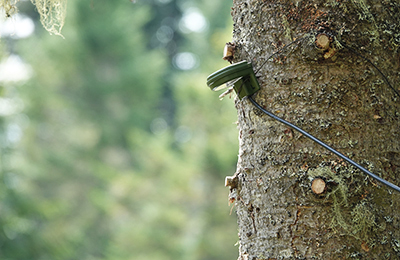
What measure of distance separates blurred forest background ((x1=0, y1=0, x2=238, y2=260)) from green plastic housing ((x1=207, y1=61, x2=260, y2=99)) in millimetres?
4681

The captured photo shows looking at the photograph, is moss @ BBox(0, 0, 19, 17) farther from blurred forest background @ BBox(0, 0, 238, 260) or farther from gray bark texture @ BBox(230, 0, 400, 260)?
blurred forest background @ BBox(0, 0, 238, 260)

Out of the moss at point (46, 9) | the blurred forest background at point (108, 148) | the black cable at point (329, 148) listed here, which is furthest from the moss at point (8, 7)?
the blurred forest background at point (108, 148)

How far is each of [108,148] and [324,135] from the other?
38.6 ft

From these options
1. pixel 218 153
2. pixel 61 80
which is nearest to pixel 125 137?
pixel 61 80

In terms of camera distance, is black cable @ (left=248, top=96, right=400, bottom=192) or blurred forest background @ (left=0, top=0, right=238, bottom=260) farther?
blurred forest background @ (left=0, top=0, right=238, bottom=260)

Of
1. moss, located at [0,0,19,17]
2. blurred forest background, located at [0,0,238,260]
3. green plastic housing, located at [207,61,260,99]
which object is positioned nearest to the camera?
green plastic housing, located at [207,61,260,99]

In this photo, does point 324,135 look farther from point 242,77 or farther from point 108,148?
point 108,148

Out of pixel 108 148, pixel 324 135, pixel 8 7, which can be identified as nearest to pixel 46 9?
pixel 8 7

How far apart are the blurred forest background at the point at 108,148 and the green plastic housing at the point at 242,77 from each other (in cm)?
468

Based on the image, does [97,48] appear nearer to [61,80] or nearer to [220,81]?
[61,80]

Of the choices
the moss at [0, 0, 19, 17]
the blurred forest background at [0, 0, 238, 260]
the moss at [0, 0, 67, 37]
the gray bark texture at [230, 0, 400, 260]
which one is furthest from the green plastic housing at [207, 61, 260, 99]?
the blurred forest background at [0, 0, 238, 260]

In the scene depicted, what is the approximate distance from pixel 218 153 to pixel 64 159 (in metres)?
6.18

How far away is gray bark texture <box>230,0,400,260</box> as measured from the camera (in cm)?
93

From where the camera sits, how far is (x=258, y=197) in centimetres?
101
